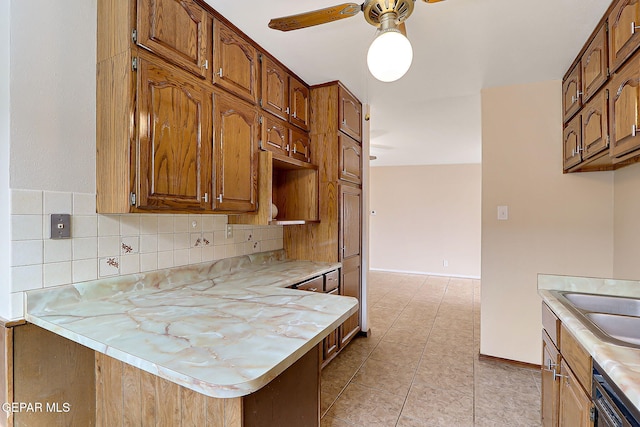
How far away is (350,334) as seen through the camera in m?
2.91

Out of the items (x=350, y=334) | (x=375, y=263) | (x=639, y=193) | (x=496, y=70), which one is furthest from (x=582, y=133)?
(x=375, y=263)

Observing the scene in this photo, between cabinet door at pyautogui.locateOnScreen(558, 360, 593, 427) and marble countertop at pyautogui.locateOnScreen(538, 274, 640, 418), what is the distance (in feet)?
0.70

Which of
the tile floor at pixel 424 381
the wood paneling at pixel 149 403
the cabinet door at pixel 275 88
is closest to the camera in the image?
the wood paneling at pixel 149 403

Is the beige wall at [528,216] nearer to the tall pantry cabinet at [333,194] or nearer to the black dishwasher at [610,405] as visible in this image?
the tall pantry cabinet at [333,194]

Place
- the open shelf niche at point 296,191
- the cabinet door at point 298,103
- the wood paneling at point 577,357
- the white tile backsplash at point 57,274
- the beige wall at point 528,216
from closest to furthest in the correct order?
the wood paneling at point 577,357 < the white tile backsplash at point 57,274 < the beige wall at point 528,216 < the cabinet door at point 298,103 < the open shelf niche at point 296,191

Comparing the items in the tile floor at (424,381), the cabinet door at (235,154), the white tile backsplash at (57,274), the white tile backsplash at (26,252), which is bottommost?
the tile floor at (424,381)

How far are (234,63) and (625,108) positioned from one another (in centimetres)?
211

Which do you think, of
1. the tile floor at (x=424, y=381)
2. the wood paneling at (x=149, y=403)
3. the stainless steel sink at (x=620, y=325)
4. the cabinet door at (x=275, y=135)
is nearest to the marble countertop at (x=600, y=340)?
the stainless steel sink at (x=620, y=325)

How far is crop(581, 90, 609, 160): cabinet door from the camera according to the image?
1.72 m

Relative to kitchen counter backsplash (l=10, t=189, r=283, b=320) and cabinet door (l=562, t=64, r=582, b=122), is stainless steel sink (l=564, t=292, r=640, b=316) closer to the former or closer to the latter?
cabinet door (l=562, t=64, r=582, b=122)

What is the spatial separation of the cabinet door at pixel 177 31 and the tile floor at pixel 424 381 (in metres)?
2.21

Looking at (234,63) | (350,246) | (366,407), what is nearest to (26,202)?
(234,63)

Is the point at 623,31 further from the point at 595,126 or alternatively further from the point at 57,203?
the point at 57,203

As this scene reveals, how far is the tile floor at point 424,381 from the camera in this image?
1922 mm
